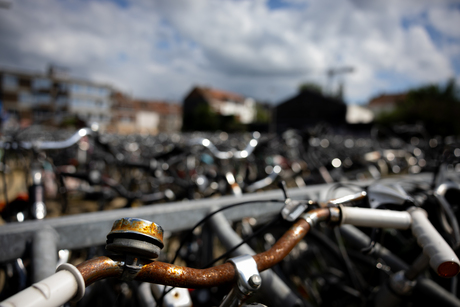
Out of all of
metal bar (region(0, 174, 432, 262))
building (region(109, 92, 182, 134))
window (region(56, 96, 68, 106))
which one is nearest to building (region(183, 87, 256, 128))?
building (region(109, 92, 182, 134))

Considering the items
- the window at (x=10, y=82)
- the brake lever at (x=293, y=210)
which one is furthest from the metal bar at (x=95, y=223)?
the window at (x=10, y=82)

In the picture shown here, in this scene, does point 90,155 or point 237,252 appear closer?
point 237,252

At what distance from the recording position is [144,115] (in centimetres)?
6762

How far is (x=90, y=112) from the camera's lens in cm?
5553

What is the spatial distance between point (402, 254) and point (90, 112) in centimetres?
6134

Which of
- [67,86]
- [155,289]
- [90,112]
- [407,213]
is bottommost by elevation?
[90,112]

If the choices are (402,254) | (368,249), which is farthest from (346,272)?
(368,249)

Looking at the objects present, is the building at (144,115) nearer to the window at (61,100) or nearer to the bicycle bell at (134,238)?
the window at (61,100)

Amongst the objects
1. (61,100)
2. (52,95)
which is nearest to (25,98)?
(52,95)

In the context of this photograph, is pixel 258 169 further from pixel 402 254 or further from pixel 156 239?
pixel 156 239

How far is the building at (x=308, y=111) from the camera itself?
4131 centimetres

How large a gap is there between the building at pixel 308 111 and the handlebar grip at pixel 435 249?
128 feet

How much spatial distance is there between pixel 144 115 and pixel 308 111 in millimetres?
40088

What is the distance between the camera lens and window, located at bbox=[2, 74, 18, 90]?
45.9 metres
